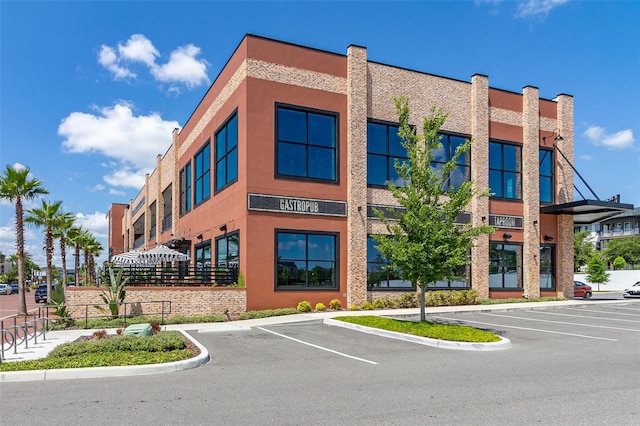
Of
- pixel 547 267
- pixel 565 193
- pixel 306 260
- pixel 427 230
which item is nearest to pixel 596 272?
pixel 565 193

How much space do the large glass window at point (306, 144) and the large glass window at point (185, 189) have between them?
13044mm

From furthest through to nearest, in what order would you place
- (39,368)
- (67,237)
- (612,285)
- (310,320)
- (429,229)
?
1. (612,285)
2. (67,237)
3. (310,320)
4. (429,229)
5. (39,368)

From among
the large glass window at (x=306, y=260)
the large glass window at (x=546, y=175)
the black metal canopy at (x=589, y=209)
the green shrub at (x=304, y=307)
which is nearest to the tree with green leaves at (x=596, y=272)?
the black metal canopy at (x=589, y=209)

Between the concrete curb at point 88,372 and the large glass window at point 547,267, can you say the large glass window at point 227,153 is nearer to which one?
the concrete curb at point 88,372

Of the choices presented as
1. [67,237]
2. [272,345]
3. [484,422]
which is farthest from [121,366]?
[67,237]

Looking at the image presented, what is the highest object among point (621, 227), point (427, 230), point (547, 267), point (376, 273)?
point (621, 227)

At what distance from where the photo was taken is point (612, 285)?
5822cm

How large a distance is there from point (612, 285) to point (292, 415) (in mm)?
61378

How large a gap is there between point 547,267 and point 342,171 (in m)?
14.5

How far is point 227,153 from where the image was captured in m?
25.1

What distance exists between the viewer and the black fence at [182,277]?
2033 cm

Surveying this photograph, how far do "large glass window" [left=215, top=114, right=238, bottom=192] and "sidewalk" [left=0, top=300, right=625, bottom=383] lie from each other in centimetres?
731

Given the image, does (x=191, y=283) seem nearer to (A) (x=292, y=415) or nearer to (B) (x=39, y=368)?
(B) (x=39, y=368)

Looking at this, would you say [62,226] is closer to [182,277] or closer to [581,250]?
[182,277]
